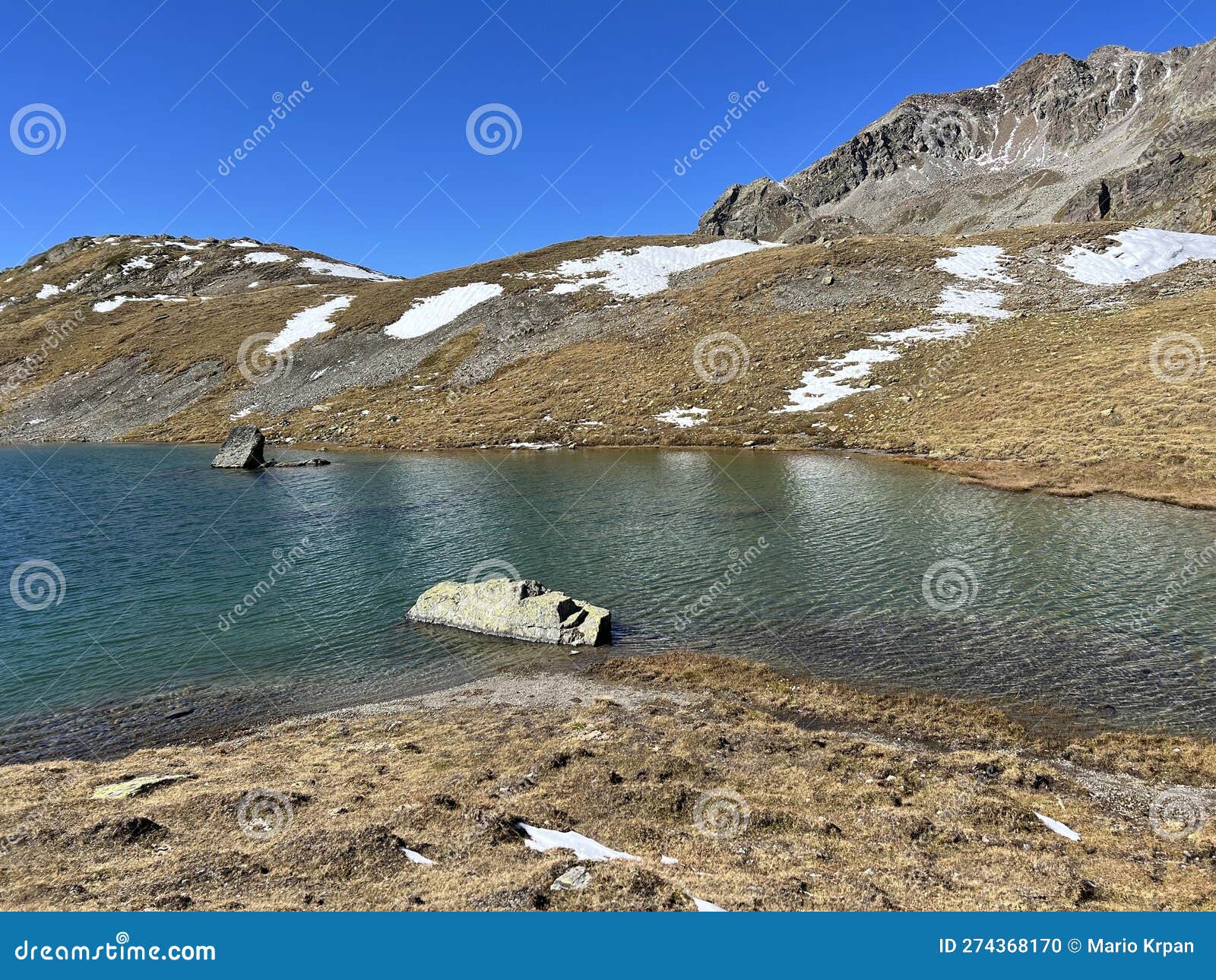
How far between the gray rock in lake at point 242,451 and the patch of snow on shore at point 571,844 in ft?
194

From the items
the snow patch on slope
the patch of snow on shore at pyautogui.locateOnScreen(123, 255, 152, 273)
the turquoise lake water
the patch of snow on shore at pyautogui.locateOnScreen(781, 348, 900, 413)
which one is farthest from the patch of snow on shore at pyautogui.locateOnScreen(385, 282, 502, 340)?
the patch of snow on shore at pyautogui.locateOnScreen(123, 255, 152, 273)

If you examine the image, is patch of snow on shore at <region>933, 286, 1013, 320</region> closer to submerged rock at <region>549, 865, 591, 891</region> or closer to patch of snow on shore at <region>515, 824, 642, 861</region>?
patch of snow on shore at <region>515, 824, 642, 861</region>

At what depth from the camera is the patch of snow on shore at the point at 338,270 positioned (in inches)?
5901

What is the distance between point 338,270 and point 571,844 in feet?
553

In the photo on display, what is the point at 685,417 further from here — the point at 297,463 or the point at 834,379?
the point at 297,463

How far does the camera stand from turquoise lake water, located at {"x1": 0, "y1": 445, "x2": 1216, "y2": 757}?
58.5 feet

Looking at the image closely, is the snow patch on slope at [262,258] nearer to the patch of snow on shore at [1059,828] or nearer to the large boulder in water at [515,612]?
the large boulder in water at [515,612]

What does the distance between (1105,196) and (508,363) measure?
209 metres

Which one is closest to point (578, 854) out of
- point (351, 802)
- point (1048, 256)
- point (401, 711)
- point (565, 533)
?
point (351, 802)

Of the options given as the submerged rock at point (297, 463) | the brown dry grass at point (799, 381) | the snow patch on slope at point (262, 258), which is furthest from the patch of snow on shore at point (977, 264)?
the snow patch on slope at point (262, 258)

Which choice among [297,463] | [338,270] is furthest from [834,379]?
[338,270]

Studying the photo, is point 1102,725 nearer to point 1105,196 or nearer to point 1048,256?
point 1048,256

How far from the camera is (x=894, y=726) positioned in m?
15.4

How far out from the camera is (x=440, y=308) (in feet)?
340
